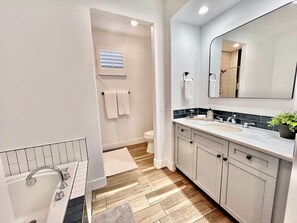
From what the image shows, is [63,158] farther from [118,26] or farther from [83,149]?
[118,26]

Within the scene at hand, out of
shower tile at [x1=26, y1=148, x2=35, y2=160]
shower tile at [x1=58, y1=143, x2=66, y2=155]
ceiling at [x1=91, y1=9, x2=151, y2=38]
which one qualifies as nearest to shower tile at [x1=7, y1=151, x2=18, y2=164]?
shower tile at [x1=26, y1=148, x2=35, y2=160]

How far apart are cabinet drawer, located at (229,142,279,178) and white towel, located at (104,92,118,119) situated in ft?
7.62

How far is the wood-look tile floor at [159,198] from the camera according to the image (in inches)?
55.4

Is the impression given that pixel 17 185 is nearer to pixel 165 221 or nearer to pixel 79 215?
pixel 79 215

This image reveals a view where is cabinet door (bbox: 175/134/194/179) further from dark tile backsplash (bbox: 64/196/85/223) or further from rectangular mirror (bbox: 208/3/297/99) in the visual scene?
dark tile backsplash (bbox: 64/196/85/223)

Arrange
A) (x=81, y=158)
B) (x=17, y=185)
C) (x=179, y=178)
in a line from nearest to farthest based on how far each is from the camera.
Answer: (x=17, y=185) → (x=81, y=158) → (x=179, y=178)

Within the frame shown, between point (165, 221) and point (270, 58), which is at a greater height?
point (270, 58)

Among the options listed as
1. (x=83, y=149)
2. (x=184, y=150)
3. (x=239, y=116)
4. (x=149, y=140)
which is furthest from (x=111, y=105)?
(x=239, y=116)

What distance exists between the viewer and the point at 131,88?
312 centimetres

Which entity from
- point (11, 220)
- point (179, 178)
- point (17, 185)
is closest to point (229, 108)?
point (179, 178)

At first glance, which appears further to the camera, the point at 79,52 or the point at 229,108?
the point at 229,108

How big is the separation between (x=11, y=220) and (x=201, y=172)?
170cm

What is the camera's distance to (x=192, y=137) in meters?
1.73

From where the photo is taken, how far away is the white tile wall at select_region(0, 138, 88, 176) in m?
1.42
